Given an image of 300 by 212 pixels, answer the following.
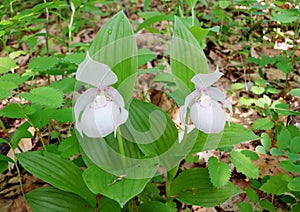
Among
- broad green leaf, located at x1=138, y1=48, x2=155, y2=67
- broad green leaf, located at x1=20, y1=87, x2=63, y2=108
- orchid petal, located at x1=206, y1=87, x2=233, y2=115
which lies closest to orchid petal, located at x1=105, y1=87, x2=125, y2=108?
broad green leaf, located at x1=20, y1=87, x2=63, y2=108

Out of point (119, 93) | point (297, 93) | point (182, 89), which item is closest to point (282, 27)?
point (297, 93)

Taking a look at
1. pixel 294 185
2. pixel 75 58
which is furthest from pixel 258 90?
pixel 75 58

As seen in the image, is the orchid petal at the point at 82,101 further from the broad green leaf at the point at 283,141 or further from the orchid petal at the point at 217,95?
the broad green leaf at the point at 283,141

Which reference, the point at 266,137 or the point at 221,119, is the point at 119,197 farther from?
the point at 266,137

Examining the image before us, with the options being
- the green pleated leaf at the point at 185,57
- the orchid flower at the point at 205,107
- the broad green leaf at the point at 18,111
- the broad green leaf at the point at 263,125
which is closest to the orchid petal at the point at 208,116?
the orchid flower at the point at 205,107

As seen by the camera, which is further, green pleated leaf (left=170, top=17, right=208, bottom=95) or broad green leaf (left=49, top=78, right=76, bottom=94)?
broad green leaf (left=49, top=78, right=76, bottom=94)

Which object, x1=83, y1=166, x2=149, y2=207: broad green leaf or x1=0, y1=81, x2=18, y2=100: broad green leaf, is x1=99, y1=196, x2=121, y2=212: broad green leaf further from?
x1=0, y1=81, x2=18, y2=100: broad green leaf
